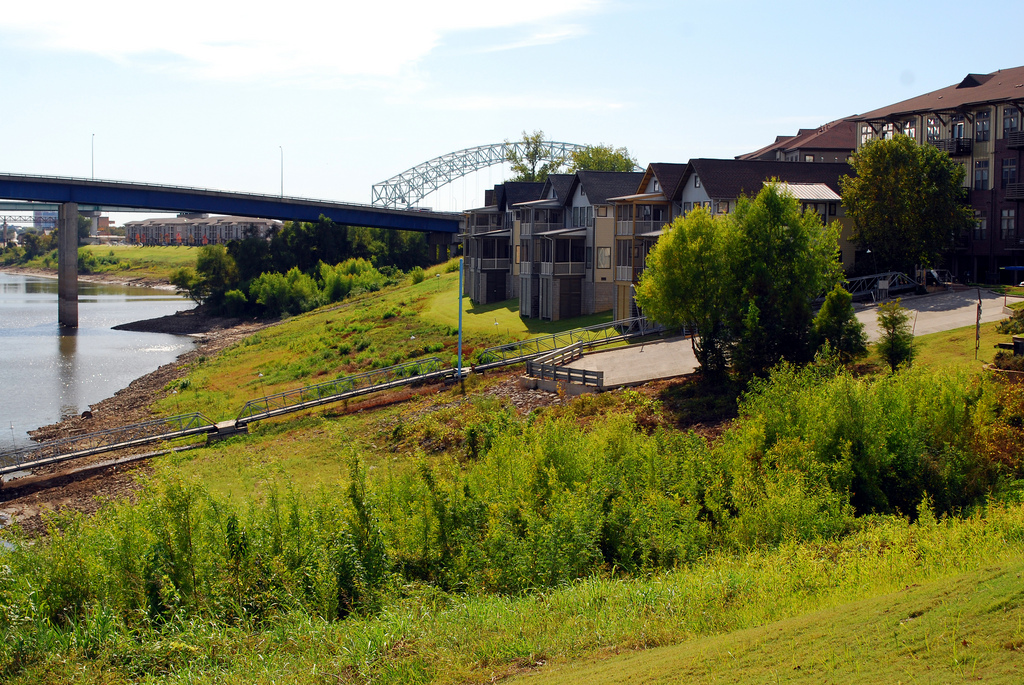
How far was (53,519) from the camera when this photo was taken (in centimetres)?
1500

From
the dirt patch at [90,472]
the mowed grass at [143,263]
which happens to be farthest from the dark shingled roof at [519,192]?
the mowed grass at [143,263]

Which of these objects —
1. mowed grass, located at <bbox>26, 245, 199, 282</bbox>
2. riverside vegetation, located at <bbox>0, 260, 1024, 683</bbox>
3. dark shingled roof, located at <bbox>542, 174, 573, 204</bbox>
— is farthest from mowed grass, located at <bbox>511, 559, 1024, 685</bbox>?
mowed grass, located at <bbox>26, 245, 199, 282</bbox>

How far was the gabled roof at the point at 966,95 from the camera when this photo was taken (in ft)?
159

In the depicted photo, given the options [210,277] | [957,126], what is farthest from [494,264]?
[210,277]

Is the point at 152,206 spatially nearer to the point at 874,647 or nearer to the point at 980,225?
the point at 980,225

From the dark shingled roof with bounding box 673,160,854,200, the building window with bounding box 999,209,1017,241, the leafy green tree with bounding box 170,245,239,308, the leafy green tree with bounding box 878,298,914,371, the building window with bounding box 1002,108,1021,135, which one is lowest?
the leafy green tree with bounding box 878,298,914,371

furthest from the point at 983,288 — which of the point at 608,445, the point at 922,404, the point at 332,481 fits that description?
the point at 332,481

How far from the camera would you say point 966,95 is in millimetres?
51406

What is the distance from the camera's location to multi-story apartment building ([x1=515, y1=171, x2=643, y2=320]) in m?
53.8

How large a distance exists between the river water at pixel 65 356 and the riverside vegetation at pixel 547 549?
Result: 27.2m

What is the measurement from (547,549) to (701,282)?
65.5 feet

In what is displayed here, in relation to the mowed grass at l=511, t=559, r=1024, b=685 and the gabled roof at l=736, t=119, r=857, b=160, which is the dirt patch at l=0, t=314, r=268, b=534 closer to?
the mowed grass at l=511, t=559, r=1024, b=685

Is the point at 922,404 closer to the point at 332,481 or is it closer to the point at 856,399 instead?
the point at 856,399

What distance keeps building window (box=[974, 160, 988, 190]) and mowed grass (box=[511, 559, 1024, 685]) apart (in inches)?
1748
